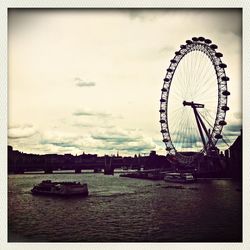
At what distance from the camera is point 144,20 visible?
4344mm

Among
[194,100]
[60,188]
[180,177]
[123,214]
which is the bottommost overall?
[123,214]

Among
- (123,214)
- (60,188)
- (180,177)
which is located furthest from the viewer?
(180,177)

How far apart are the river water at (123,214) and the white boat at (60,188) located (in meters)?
0.06

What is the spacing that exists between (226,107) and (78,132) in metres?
1.66

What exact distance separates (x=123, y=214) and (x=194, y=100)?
153 cm

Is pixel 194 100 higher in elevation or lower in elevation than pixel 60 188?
higher

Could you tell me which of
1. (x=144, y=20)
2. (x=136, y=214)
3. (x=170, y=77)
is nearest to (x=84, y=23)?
(x=144, y=20)

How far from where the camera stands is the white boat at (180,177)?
4757 mm

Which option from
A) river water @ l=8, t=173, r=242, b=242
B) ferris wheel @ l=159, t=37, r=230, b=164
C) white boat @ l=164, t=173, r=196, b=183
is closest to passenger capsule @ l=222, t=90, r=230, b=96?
ferris wheel @ l=159, t=37, r=230, b=164

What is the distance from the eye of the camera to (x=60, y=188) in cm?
465

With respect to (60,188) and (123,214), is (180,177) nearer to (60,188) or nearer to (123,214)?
(123,214)

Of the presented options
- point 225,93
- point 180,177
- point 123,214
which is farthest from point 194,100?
point 123,214

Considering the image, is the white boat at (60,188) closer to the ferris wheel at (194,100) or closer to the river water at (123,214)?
the river water at (123,214)
